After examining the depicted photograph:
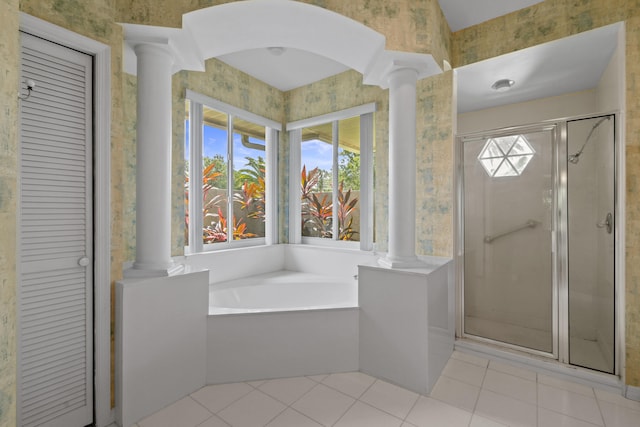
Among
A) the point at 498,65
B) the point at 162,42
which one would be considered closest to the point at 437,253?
the point at 498,65

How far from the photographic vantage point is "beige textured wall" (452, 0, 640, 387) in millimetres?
1819

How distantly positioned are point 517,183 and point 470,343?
1345 millimetres

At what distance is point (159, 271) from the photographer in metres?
1.76

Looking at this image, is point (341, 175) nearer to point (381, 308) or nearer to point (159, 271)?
point (381, 308)

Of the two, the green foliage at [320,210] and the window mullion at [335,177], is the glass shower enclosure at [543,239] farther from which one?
the window mullion at [335,177]

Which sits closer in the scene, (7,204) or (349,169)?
(7,204)

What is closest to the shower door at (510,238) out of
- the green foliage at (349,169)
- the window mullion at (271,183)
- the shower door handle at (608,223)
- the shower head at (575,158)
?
the shower head at (575,158)

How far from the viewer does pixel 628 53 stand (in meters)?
1.83

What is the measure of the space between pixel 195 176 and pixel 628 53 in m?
3.19

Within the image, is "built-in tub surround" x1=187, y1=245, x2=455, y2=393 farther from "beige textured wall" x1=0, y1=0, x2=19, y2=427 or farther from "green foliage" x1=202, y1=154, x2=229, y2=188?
"green foliage" x1=202, y1=154, x2=229, y2=188

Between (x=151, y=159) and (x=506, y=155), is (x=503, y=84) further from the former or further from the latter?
(x=151, y=159)

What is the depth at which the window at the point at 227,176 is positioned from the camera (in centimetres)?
271

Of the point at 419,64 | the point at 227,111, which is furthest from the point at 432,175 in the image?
the point at 227,111

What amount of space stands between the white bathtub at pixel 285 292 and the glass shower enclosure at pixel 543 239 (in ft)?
3.58
